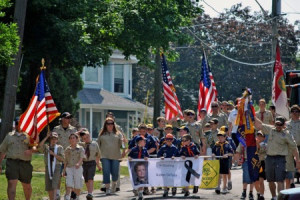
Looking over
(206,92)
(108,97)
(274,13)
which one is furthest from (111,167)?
(108,97)

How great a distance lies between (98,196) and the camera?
20.3 metres

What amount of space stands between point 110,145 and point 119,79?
1348 inches

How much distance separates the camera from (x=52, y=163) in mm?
17859

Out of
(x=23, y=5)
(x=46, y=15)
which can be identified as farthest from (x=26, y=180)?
(x=46, y=15)

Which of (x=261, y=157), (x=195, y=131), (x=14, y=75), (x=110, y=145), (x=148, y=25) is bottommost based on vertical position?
(x=261, y=157)

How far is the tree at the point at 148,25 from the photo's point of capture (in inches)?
1278

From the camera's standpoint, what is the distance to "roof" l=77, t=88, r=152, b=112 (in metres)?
50.2

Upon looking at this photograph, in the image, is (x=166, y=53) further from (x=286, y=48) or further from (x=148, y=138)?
(x=286, y=48)

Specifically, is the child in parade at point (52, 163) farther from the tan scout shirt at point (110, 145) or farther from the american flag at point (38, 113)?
the tan scout shirt at point (110, 145)

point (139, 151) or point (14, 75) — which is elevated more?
point (14, 75)

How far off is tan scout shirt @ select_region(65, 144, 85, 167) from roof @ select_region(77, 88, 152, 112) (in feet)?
103

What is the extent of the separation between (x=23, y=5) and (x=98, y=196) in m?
5.64

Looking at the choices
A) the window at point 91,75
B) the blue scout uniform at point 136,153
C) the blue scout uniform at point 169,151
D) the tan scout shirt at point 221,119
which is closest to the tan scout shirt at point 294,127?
the blue scout uniform at point 169,151

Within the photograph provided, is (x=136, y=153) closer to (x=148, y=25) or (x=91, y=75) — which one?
(x=148, y=25)
